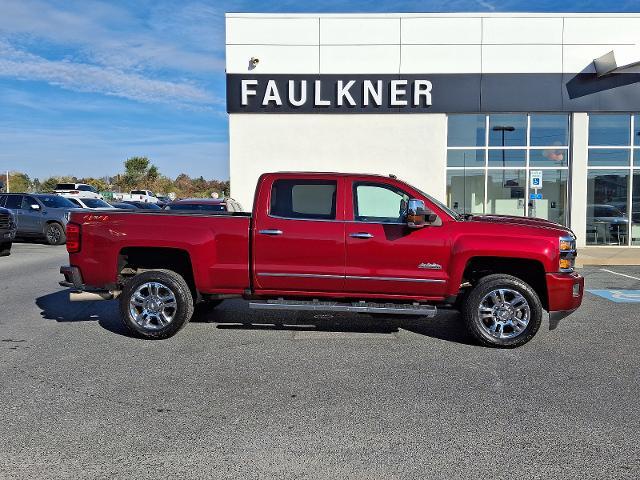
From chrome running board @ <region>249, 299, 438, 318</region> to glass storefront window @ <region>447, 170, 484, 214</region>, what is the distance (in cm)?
1247

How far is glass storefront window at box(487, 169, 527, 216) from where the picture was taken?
18141mm

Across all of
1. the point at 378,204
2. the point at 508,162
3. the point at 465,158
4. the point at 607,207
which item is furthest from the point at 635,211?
the point at 378,204

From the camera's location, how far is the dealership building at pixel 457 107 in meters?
17.3

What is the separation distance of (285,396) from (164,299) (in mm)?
2470

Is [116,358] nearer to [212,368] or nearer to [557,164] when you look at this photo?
[212,368]

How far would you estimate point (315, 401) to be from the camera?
455 centimetres

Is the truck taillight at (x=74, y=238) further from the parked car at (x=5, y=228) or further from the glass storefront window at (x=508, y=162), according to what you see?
the glass storefront window at (x=508, y=162)

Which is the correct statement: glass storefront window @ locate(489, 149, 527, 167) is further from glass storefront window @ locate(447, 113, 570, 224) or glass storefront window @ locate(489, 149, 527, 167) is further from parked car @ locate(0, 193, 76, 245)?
parked car @ locate(0, 193, 76, 245)

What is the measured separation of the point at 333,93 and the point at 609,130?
8891mm

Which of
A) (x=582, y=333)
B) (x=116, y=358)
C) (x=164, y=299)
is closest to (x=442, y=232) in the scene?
(x=582, y=333)

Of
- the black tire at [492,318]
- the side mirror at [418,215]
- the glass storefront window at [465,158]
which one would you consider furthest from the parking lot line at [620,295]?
the glass storefront window at [465,158]

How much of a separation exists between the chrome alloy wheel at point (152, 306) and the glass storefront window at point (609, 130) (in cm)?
1588

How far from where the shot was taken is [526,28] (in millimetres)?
17234

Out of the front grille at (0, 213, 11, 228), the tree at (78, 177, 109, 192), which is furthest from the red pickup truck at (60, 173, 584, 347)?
the tree at (78, 177, 109, 192)
